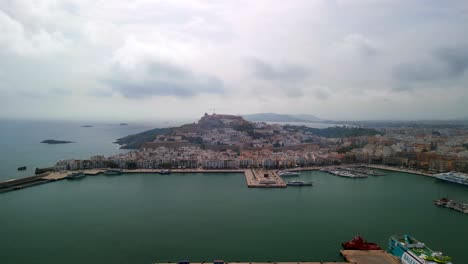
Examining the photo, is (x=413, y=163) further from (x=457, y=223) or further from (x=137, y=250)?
(x=137, y=250)

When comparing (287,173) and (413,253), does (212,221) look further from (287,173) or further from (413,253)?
(287,173)

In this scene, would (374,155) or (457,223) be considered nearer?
(457,223)

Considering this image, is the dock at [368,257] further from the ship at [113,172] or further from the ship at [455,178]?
the ship at [113,172]

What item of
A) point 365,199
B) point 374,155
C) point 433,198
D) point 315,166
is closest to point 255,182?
point 365,199

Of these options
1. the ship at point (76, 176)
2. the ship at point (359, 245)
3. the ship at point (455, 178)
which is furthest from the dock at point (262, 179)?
the ship at point (76, 176)

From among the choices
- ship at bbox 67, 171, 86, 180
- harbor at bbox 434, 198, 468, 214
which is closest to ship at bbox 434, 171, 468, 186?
harbor at bbox 434, 198, 468, 214
